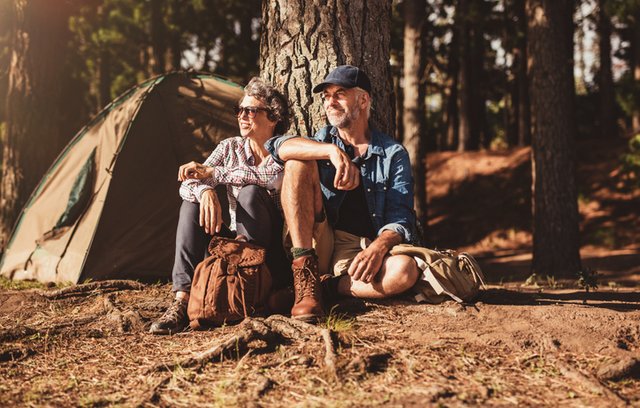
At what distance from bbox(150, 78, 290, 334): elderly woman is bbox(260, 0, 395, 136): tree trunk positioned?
31 centimetres

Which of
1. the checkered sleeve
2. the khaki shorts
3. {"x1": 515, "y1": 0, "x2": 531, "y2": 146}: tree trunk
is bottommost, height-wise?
the khaki shorts

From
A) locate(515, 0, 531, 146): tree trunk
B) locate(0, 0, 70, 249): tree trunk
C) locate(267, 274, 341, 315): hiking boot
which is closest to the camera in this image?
locate(267, 274, 341, 315): hiking boot

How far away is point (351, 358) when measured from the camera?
3066 millimetres

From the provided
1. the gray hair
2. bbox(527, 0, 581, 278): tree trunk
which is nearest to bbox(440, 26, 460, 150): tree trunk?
bbox(527, 0, 581, 278): tree trunk

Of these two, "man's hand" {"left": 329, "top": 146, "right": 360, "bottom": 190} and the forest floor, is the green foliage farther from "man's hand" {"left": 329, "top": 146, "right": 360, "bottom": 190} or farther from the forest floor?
"man's hand" {"left": 329, "top": 146, "right": 360, "bottom": 190}

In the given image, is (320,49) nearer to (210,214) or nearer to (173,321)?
(210,214)

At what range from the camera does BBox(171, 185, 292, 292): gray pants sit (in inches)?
154

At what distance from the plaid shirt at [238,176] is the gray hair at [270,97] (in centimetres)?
27

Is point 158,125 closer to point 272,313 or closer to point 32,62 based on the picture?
point 32,62

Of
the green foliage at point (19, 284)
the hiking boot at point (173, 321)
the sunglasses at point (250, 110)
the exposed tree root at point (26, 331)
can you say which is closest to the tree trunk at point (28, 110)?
the green foliage at point (19, 284)

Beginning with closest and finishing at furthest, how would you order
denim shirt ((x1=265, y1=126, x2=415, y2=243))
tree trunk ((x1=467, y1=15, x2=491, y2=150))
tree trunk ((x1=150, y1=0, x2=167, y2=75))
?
denim shirt ((x1=265, y1=126, x2=415, y2=243)) < tree trunk ((x1=150, y1=0, x2=167, y2=75)) < tree trunk ((x1=467, y1=15, x2=491, y2=150))

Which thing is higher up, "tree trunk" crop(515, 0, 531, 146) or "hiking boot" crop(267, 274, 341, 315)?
"tree trunk" crop(515, 0, 531, 146)

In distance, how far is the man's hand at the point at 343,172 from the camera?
3635 millimetres

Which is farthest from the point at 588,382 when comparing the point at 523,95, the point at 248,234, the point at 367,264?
the point at 523,95
